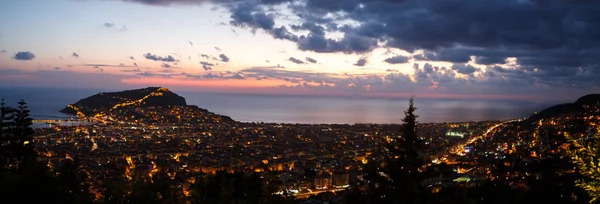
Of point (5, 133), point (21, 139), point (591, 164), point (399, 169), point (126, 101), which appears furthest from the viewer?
point (126, 101)

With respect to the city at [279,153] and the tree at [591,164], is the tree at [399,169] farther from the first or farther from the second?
the tree at [591,164]

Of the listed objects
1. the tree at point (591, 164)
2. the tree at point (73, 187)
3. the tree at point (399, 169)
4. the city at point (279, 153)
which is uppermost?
the tree at point (591, 164)

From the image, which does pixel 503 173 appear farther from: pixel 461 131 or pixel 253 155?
pixel 461 131

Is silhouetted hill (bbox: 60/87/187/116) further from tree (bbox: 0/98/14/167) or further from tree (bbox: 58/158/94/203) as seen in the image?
tree (bbox: 58/158/94/203)

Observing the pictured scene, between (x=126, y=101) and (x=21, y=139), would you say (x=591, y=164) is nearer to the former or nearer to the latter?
(x=21, y=139)

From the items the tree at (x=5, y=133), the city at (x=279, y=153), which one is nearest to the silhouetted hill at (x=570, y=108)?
the city at (x=279, y=153)

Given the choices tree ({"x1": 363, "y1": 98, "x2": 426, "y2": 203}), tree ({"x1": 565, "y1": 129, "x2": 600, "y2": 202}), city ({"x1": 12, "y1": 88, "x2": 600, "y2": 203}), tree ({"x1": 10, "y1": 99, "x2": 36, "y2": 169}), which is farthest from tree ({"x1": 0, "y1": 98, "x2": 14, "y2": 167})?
tree ({"x1": 565, "y1": 129, "x2": 600, "y2": 202})

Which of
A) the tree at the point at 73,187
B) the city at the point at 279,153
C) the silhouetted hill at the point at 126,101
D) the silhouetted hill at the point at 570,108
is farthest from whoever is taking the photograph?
the silhouetted hill at the point at 126,101

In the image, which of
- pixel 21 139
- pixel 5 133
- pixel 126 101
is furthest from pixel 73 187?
pixel 126 101
